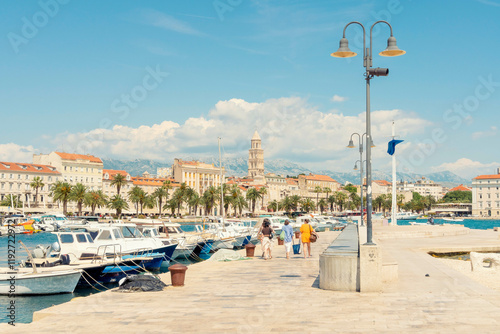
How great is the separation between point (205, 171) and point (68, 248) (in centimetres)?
16975

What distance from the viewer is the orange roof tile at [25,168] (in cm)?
14312

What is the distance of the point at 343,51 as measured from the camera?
1612 centimetres

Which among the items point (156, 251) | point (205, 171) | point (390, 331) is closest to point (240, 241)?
point (156, 251)

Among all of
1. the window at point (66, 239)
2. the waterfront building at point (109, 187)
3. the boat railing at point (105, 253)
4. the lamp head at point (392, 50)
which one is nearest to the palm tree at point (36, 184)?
the waterfront building at point (109, 187)

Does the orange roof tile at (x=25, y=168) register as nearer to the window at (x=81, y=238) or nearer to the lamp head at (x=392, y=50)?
the window at (x=81, y=238)

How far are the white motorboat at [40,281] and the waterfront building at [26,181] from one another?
125 meters

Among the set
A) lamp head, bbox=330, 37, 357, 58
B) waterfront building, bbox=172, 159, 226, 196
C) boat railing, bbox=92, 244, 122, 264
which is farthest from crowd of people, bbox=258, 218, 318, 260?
waterfront building, bbox=172, 159, 226, 196

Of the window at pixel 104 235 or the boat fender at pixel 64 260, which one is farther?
the window at pixel 104 235

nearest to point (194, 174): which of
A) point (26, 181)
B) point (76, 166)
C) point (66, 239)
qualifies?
point (76, 166)

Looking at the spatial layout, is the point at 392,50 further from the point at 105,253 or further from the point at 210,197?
the point at 210,197

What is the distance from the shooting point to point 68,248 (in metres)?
27.3

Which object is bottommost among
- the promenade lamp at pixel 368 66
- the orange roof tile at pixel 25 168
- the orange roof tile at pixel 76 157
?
the promenade lamp at pixel 368 66

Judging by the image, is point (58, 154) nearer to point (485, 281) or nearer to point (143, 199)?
point (143, 199)

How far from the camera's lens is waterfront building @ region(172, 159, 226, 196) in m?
190
